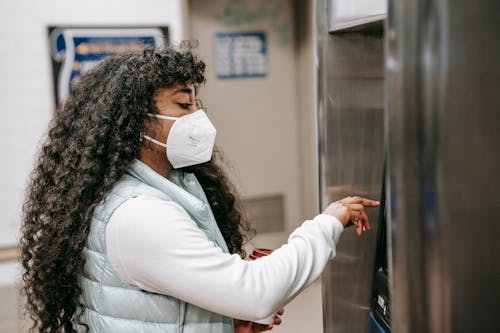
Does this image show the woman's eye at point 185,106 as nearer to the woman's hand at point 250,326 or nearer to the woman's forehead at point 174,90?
the woman's forehead at point 174,90

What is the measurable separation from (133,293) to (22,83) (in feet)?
7.36

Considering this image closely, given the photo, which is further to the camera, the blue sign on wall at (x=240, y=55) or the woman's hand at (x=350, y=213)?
the blue sign on wall at (x=240, y=55)

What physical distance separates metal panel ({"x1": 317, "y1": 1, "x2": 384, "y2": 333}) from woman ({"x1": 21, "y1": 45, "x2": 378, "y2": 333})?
147 mm

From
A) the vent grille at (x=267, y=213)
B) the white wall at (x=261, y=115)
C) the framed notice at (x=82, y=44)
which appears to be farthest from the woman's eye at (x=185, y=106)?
the vent grille at (x=267, y=213)

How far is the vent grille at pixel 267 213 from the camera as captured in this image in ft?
12.9

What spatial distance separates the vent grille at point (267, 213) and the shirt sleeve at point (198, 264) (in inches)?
112

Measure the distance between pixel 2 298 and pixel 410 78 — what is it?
289cm

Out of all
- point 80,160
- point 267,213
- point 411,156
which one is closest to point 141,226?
point 80,160

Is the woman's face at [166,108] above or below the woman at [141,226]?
above

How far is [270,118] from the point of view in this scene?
3.88 metres

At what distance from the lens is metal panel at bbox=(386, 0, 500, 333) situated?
2.57ft

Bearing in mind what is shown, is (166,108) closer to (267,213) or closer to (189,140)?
(189,140)

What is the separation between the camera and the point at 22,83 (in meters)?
2.96

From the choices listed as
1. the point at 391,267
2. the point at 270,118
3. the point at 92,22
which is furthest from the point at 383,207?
the point at 270,118
